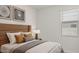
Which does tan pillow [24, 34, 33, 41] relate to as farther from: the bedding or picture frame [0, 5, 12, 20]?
picture frame [0, 5, 12, 20]

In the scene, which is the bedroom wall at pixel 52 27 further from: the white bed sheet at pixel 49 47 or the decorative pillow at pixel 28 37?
the decorative pillow at pixel 28 37

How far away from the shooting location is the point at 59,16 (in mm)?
2039

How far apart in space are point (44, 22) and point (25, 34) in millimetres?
494

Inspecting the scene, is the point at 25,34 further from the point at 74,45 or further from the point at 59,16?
the point at 74,45

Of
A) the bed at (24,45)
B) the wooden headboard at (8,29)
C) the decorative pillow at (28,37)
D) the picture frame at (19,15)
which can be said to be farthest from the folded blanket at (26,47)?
the picture frame at (19,15)

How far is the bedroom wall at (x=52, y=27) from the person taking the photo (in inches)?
78.6

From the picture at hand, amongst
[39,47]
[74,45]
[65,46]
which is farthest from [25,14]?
[74,45]

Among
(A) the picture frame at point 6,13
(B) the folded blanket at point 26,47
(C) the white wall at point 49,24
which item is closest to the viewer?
(B) the folded blanket at point 26,47

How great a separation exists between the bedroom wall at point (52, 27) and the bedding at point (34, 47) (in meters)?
0.12

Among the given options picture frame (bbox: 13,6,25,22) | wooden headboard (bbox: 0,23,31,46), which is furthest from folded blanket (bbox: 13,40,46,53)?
picture frame (bbox: 13,6,25,22)

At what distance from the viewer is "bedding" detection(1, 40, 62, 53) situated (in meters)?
1.76

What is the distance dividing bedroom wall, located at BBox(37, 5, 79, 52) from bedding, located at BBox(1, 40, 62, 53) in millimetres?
116

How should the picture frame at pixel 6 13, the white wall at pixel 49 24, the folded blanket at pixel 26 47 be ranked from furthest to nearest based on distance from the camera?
the white wall at pixel 49 24
the picture frame at pixel 6 13
the folded blanket at pixel 26 47

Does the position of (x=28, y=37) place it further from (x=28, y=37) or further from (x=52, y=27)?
(x=52, y=27)
